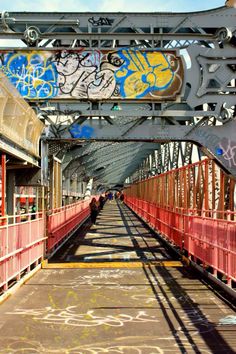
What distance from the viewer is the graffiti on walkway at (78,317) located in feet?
27.6

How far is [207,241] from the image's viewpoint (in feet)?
44.3

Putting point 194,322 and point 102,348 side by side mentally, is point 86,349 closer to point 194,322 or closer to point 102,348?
point 102,348

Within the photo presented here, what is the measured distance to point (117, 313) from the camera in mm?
9172

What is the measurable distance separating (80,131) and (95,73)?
1.86 m

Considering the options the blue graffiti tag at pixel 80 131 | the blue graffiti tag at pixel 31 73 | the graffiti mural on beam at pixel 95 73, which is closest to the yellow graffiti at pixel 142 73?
the graffiti mural on beam at pixel 95 73

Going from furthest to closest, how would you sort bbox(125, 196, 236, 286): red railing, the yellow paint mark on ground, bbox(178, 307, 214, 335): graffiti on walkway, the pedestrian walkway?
the pedestrian walkway, the yellow paint mark on ground, bbox(125, 196, 236, 286): red railing, bbox(178, 307, 214, 335): graffiti on walkway

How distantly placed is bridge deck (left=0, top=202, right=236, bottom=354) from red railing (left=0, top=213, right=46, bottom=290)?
427 mm

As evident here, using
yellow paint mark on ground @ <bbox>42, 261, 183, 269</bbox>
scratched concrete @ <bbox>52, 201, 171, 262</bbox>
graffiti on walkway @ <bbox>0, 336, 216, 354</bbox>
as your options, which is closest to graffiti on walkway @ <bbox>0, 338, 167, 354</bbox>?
graffiti on walkway @ <bbox>0, 336, 216, 354</bbox>

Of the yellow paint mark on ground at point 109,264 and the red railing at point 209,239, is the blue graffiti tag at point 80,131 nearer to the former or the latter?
the yellow paint mark on ground at point 109,264

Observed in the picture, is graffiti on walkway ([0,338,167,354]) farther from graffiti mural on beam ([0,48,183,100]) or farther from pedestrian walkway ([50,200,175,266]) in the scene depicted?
graffiti mural on beam ([0,48,183,100])


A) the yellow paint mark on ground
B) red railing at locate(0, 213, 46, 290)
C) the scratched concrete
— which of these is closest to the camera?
red railing at locate(0, 213, 46, 290)

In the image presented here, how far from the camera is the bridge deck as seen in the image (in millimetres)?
7129

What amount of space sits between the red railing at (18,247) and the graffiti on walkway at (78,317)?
1.42 metres

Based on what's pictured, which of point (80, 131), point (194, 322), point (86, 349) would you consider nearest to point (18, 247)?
point (194, 322)
